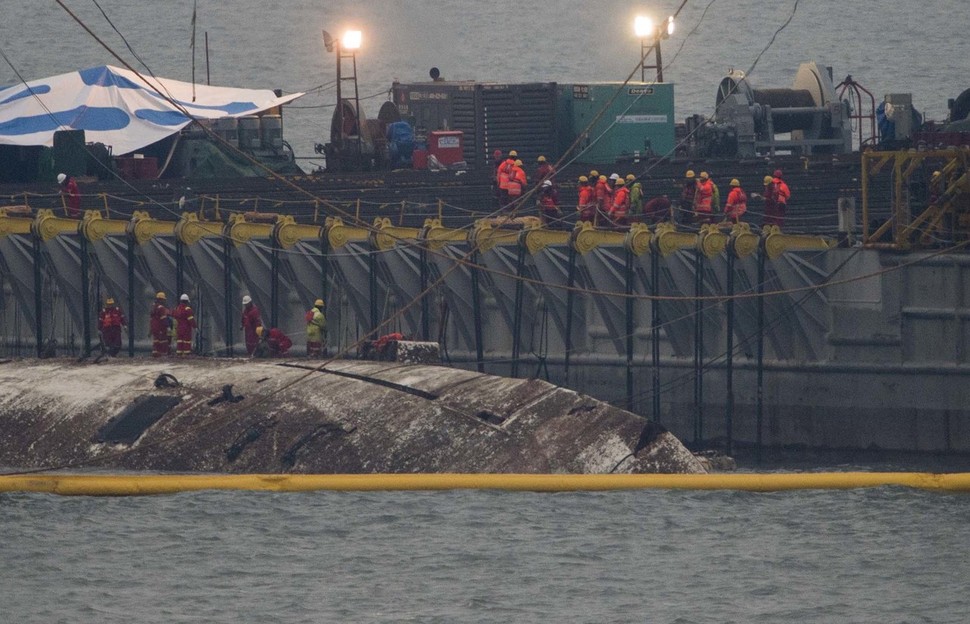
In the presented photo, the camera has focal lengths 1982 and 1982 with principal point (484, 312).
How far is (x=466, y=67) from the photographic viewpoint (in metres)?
149

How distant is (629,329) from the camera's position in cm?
5125

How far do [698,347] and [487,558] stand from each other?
15419 mm

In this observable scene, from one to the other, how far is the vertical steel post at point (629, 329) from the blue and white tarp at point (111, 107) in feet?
68.1

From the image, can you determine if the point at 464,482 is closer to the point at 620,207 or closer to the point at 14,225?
the point at 620,207

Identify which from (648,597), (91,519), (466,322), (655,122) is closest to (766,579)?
(648,597)

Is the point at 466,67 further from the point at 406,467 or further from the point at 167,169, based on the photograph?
the point at 406,467

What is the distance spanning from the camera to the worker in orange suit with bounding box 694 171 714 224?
52.5 metres

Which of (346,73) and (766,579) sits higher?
(346,73)

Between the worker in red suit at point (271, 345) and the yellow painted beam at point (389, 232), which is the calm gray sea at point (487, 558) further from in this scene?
the yellow painted beam at point (389, 232)

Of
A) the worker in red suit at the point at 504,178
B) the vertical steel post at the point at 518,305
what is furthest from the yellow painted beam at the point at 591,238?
the worker in red suit at the point at 504,178

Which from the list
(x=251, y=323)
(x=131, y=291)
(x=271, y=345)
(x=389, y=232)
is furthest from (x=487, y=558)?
(x=131, y=291)

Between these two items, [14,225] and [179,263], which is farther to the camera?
[14,225]

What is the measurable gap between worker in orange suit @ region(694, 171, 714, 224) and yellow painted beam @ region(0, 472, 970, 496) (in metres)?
13.6

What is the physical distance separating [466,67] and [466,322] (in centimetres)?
9677
